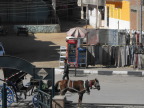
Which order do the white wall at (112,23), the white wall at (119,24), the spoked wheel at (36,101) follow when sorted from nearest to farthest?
the spoked wheel at (36,101) < the white wall at (119,24) < the white wall at (112,23)

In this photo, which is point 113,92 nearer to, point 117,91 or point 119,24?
point 117,91

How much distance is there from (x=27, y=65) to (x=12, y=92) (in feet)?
3.43

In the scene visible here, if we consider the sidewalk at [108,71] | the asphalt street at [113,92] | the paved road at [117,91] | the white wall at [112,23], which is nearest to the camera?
the asphalt street at [113,92]

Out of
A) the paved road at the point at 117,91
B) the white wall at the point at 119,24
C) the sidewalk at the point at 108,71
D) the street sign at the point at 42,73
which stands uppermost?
the white wall at the point at 119,24

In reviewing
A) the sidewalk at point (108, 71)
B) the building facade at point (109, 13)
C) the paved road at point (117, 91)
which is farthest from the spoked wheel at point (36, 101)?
the building facade at point (109, 13)

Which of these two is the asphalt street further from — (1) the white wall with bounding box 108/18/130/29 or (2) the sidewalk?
(1) the white wall with bounding box 108/18/130/29

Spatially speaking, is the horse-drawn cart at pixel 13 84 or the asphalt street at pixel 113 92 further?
the asphalt street at pixel 113 92

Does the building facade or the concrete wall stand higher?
the building facade

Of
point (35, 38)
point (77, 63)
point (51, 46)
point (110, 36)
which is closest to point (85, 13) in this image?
point (35, 38)

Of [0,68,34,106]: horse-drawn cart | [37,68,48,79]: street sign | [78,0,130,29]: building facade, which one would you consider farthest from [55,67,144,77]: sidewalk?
[78,0,130,29]: building facade

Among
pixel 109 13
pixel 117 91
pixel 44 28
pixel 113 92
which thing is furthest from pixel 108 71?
pixel 44 28

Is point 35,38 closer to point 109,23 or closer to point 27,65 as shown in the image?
point 109,23

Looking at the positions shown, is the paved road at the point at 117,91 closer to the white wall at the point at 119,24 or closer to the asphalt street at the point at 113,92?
the asphalt street at the point at 113,92

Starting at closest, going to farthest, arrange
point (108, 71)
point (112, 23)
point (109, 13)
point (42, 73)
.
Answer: point (42, 73), point (108, 71), point (112, 23), point (109, 13)
